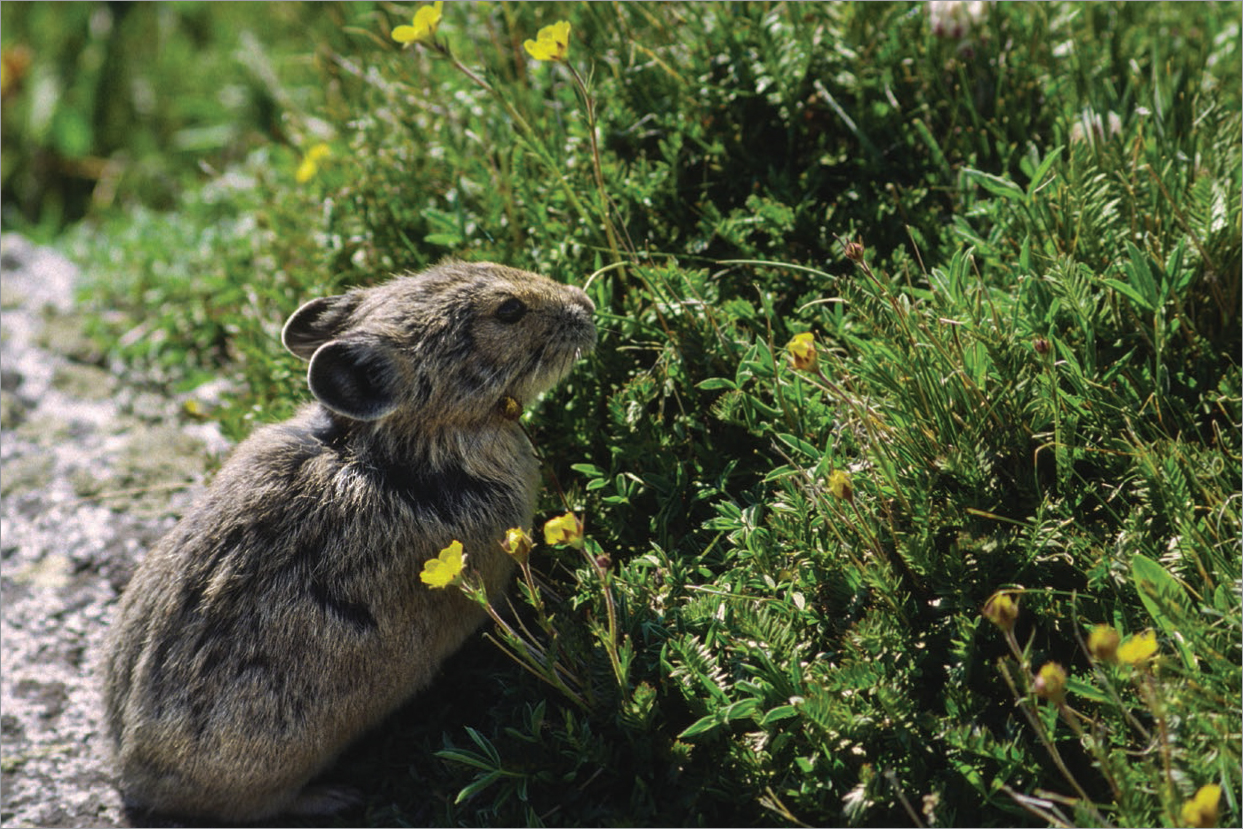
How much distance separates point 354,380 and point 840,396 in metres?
1.81

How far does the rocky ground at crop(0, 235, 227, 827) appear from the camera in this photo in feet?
14.7

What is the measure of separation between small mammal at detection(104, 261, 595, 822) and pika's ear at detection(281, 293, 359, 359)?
0.29 ft

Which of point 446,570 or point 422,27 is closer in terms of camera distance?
point 446,570

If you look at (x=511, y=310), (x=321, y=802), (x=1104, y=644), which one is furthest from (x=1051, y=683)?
(x=321, y=802)

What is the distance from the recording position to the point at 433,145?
5.70 m

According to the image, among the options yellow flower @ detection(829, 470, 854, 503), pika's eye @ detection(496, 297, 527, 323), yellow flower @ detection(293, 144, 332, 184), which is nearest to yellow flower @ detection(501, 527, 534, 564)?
yellow flower @ detection(829, 470, 854, 503)

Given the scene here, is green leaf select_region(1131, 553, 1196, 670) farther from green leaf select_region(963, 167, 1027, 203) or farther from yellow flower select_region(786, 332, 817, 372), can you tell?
green leaf select_region(963, 167, 1027, 203)

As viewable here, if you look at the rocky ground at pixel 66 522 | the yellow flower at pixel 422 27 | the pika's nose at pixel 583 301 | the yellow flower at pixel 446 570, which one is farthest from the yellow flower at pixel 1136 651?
the rocky ground at pixel 66 522

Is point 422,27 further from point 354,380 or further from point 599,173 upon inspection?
point 354,380

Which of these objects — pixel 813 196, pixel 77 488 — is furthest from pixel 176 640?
pixel 813 196

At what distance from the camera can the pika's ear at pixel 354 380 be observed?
165 inches

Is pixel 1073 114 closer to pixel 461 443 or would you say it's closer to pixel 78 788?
pixel 461 443

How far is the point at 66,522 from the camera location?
217 inches

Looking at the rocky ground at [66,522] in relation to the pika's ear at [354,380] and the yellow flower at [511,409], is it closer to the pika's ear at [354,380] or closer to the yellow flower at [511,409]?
the pika's ear at [354,380]
